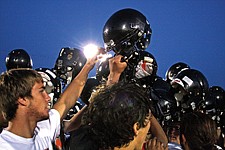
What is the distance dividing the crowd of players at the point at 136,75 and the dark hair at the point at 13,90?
1.72 feet

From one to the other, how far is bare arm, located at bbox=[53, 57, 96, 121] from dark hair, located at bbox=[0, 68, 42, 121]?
53 centimetres

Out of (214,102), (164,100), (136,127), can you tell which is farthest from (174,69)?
(136,127)

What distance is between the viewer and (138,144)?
2.08m

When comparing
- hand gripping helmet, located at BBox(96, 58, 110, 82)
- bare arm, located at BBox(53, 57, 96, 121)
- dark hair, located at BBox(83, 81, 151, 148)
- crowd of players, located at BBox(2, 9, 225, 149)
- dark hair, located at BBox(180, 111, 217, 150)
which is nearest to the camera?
dark hair, located at BBox(83, 81, 151, 148)

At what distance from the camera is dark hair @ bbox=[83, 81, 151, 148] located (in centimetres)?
201

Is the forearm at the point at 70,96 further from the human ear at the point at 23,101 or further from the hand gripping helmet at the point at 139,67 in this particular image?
the human ear at the point at 23,101

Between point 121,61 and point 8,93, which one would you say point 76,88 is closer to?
point 121,61

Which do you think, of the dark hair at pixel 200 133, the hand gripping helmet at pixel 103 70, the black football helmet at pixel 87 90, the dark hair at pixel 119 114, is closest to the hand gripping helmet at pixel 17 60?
the black football helmet at pixel 87 90

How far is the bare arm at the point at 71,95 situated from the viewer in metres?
3.14

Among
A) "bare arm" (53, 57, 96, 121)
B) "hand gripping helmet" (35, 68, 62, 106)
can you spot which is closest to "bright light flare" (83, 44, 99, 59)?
"bare arm" (53, 57, 96, 121)

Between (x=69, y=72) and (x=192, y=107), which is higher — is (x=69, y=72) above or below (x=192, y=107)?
above

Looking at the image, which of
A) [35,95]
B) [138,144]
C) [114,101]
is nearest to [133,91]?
[114,101]

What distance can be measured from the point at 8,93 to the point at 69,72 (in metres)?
2.25

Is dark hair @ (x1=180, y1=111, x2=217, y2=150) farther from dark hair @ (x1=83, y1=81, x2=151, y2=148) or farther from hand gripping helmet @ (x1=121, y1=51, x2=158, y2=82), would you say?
dark hair @ (x1=83, y1=81, x2=151, y2=148)
